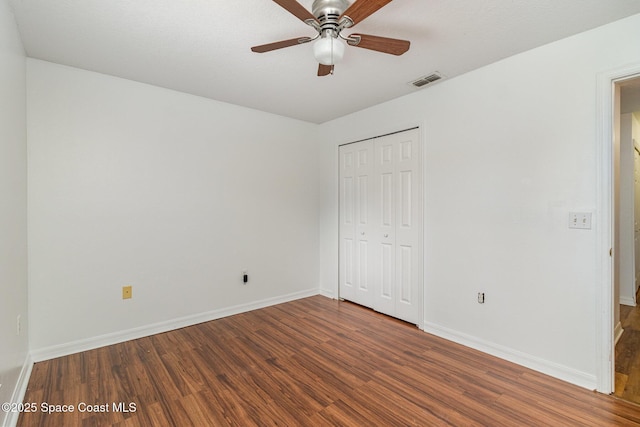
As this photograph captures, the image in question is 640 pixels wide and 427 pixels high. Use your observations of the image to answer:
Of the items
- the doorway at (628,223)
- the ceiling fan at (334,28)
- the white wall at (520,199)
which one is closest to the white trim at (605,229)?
the white wall at (520,199)

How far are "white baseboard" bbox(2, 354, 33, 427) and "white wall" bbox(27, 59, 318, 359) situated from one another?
0.55 ft

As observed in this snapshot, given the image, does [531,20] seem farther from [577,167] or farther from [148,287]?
[148,287]

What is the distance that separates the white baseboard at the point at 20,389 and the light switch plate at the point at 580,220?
3.70 m

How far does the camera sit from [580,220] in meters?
2.07

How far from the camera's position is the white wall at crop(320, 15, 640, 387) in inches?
80.6

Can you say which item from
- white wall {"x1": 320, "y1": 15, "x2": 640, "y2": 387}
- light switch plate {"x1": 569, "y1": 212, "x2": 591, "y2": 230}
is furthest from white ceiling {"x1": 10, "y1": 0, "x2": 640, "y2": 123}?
light switch plate {"x1": 569, "y1": 212, "x2": 591, "y2": 230}

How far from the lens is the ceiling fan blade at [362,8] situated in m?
1.36

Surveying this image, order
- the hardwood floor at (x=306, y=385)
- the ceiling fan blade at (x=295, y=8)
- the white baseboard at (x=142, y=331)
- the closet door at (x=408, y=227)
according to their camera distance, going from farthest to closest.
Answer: the closet door at (x=408, y=227), the white baseboard at (x=142, y=331), the hardwood floor at (x=306, y=385), the ceiling fan blade at (x=295, y=8)

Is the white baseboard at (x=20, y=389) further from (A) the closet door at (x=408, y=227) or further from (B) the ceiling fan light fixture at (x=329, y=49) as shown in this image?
(A) the closet door at (x=408, y=227)

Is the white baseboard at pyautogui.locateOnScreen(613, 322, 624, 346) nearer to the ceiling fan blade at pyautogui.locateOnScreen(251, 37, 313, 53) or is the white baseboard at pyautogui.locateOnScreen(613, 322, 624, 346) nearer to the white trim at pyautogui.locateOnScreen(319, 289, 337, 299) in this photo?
the white trim at pyautogui.locateOnScreen(319, 289, 337, 299)

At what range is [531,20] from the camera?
1.90 m

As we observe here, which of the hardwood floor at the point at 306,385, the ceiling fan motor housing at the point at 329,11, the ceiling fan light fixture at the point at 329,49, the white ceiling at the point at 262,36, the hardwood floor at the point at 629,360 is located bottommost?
the hardwood floor at the point at 306,385

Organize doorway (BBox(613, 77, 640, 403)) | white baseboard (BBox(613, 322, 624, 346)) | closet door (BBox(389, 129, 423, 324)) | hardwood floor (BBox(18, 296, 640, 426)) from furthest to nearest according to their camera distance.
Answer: closet door (BBox(389, 129, 423, 324)) < doorway (BBox(613, 77, 640, 403)) < white baseboard (BBox(613, 322, 624, 346)) < hardwood floor (BBox(18, 296, 640, 426))

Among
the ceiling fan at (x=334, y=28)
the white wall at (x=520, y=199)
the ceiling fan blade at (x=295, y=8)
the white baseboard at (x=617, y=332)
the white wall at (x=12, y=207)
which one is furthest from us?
the white baseboard at (x=617, y=332)
